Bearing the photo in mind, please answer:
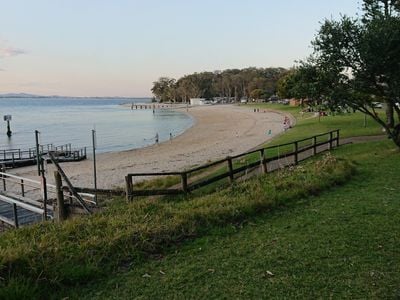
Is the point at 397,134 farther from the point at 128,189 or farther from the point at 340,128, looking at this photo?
the point at 340,128

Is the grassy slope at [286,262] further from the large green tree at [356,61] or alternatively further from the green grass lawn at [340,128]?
the green grass lawn at [340,128]

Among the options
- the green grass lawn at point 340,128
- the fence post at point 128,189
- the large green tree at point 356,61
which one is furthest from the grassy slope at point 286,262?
the green grass lawn at point 340,128

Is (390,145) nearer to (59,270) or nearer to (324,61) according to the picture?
(324,61)

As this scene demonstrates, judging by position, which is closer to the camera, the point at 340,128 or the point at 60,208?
the point at 60,208

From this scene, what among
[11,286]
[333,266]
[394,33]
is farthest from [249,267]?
[394,33]

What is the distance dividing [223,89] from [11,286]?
194235 mm

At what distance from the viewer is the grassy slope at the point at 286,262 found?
4.64 metres

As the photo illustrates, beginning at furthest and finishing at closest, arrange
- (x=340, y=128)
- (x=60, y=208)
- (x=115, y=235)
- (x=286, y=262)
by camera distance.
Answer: (x=340, y=128)
(x=60, y=208)
(x=115, y=235)
(x=286, y=262)

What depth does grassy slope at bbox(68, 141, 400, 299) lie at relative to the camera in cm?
464

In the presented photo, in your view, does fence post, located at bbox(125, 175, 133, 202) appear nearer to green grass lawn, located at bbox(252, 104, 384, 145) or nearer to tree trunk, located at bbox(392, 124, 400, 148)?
tree trunk, located at bbox(392, 124, 400, 148)

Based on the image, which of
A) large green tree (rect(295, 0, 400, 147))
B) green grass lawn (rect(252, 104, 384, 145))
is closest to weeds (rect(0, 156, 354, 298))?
large green tree (rect(295, 0, 400, 147))

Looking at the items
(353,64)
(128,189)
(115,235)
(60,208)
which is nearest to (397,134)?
(353,64)

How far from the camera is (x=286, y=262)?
17.9 ft

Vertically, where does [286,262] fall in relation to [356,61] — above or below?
below
